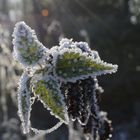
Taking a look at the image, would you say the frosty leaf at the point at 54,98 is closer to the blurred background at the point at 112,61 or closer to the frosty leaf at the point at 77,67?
the frosty leaf at the point at 77,67

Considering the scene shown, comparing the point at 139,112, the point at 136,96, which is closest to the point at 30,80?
the point at 139,112

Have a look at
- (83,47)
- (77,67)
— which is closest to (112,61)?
(83,47)

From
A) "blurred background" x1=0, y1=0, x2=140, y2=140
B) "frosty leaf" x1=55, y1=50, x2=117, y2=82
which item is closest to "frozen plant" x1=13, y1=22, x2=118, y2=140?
"frosty leaf" x1=55, y1=50, x2=117, y2=82

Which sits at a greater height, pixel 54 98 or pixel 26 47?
pixel 26 47

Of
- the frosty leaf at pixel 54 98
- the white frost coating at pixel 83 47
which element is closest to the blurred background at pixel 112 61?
the white frost coating at pixel 83 47

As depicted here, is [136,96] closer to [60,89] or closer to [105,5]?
[105,5]

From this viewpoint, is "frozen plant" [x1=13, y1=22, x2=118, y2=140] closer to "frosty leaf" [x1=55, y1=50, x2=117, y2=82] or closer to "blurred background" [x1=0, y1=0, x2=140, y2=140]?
"frosty leaf" [x1=55, y1=50, x2=117, y2=82]

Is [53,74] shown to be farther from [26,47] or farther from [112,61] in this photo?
[112,61]

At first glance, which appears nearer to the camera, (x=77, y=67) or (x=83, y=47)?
(x=77, y=67)

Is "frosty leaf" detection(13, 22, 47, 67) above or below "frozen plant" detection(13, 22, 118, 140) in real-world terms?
above
